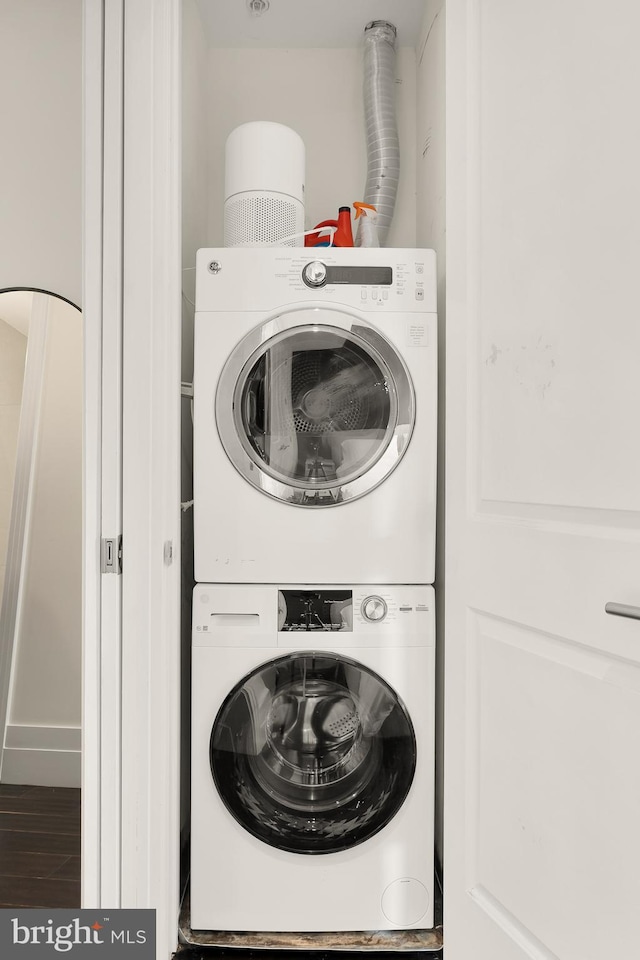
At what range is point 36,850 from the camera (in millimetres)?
1454

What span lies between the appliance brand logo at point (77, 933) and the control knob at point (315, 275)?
1.49 m

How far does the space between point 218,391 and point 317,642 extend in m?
0.66

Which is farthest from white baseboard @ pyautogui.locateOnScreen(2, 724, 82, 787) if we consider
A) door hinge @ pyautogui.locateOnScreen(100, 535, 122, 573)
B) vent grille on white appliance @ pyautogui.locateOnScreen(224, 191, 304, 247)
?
vent grille on white appliance @ pyautogui.locateOnScreen(224, 191, 304, 247)

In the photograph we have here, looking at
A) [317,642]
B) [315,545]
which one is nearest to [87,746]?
[317,642]

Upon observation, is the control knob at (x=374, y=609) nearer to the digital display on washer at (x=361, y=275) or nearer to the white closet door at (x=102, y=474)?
the white closet door at (x=102, y=474)

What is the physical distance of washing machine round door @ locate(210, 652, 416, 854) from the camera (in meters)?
1.48

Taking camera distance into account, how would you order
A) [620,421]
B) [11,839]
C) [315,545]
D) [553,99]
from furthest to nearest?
[315,545] < [11,839] < [553,99] < [620,421]

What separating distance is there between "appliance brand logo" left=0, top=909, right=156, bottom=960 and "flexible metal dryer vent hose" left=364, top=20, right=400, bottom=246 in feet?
6.64

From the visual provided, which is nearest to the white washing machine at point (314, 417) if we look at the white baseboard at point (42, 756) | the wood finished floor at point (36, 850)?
the white baseboard at point (42, 756)

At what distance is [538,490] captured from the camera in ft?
3.38

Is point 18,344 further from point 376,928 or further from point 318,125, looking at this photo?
point 376,928

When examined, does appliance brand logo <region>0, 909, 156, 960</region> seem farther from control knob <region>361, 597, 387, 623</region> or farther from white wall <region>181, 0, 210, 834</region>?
control knob <region>361, 597, 387, 623</region>

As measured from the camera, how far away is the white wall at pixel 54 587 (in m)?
1.47

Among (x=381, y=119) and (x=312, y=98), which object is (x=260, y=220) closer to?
(x=381, y=119)
